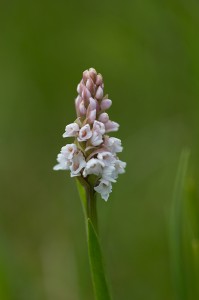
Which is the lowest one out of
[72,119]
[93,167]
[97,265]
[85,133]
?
[97,265]

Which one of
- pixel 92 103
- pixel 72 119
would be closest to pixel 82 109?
pixel 92 103

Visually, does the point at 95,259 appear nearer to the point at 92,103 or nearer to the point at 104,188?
the point at 104,188
